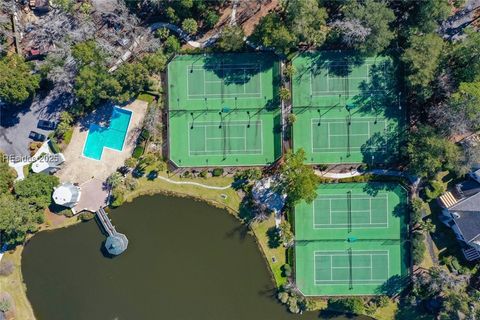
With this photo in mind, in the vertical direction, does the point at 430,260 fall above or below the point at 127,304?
above

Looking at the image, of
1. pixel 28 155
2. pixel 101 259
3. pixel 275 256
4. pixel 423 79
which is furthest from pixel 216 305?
pixel 423 79

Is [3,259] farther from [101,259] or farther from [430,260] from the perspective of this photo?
[430,260]

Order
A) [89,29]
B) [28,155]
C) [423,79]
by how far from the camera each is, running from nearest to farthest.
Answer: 1. [423,79]
2. [89,29]
3. [28,155]

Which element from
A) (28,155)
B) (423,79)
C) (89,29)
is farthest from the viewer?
(28,155)

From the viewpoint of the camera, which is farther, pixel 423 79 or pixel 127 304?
pixel 127 304

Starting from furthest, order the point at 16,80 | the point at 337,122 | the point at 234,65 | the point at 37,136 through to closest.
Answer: the point at 37,136, the point at 234,65, the point at 337,122, the point at 16,80

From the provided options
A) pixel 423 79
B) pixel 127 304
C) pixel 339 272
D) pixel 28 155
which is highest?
pixel 423 79

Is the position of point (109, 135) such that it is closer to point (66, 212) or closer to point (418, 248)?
point (66, 212)

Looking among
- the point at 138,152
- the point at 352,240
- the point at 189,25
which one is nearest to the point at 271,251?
the point at 352,240
